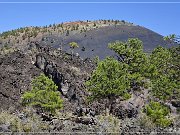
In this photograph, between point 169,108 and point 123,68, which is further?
point 123,68

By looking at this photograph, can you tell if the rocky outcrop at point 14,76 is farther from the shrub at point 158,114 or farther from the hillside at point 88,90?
the shrub at point 158,114

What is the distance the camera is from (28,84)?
152ft

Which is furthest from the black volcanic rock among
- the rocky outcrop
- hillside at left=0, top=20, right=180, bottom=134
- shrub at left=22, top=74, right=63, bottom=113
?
shrub at left=22, top=74, right=63, bottom=113

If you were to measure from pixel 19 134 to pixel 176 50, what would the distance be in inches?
302

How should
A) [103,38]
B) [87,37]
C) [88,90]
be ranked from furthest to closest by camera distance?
[87,37], [103,38], [88,90]

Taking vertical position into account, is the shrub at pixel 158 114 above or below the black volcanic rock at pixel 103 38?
below

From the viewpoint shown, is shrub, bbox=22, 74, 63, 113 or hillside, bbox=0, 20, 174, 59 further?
hillside, bbox=0, 20, 174, 59

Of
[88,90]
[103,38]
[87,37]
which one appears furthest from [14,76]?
[87,37]

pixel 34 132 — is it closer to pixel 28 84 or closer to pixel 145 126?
pixel 145 126

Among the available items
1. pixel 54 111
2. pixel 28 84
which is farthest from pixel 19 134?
pixel 28 84

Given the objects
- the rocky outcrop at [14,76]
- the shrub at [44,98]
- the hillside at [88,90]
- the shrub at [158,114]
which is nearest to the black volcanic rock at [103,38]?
the hillside at [88,90]

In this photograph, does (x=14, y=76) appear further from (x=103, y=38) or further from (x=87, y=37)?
(x=87, y=37)

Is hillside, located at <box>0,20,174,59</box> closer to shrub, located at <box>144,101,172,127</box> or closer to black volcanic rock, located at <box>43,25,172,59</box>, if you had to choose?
black volcanic rock, located at <box>43,25,172,59</box>

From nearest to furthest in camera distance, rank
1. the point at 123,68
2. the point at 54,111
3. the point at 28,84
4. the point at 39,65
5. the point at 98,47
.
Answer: the point at 54,111 → the point at 123,68 → the point at 28,84 → the point at 39,65 → the point at 98,47
